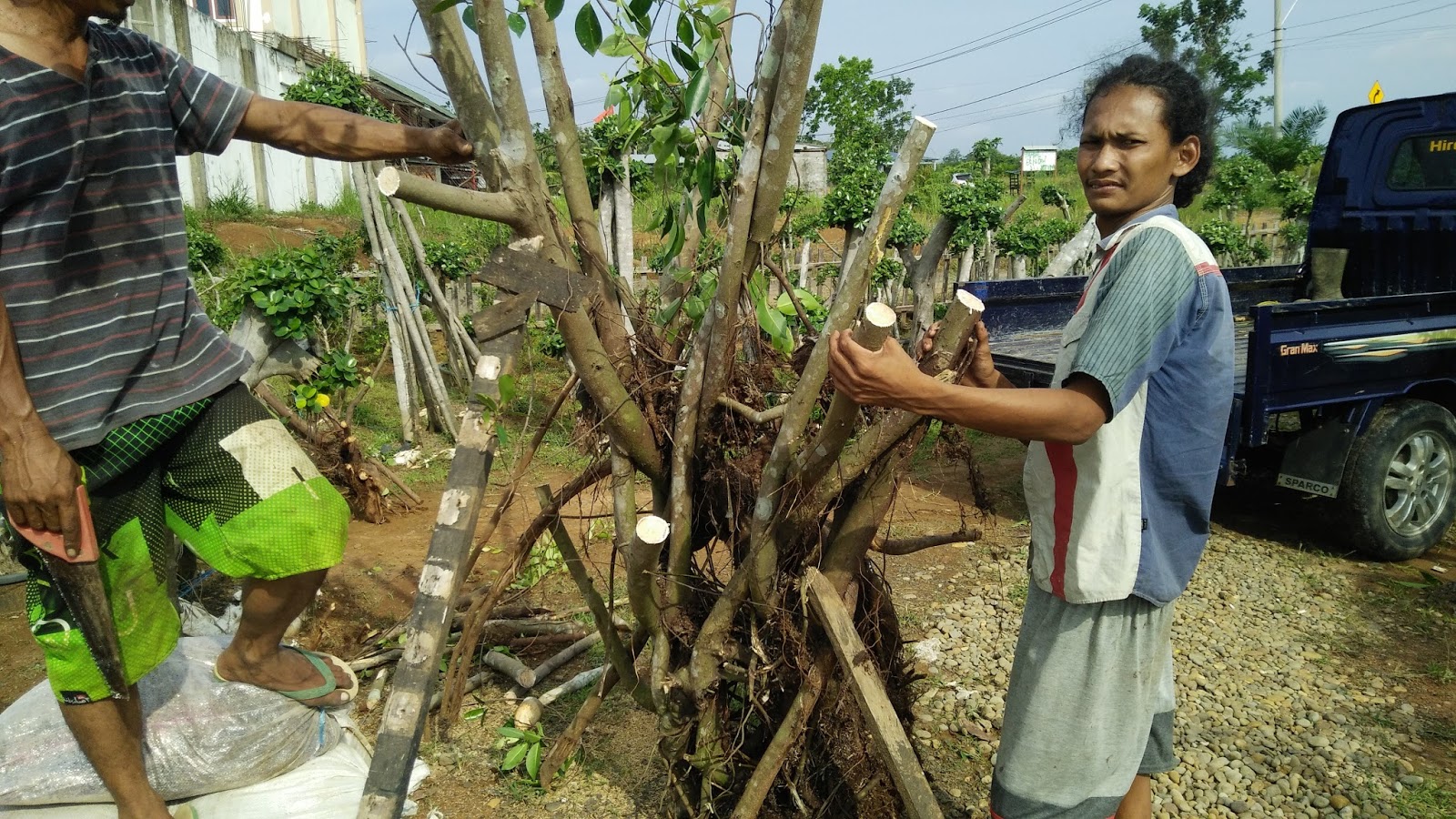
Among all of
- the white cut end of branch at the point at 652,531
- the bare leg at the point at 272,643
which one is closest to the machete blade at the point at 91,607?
the bare leg at the point at 272,643

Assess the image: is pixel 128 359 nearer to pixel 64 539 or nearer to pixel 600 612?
pixel 64 539

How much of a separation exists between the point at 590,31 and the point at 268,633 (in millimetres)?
1674

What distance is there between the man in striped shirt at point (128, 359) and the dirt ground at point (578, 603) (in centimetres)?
71

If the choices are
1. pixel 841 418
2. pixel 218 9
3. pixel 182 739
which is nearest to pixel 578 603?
pixel 182 739

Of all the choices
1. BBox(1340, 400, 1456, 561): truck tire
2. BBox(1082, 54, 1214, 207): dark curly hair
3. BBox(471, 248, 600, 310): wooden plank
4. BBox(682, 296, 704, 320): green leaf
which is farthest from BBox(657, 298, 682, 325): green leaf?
BBox(1340, 400, 1456, 561): truck tire

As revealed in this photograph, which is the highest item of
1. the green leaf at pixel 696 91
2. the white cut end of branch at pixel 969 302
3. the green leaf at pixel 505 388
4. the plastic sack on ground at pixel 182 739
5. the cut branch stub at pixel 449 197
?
the green leaf at pixel 696 91

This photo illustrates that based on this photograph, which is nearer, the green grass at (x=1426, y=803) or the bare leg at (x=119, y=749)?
the bare leg at (x=119, y=749)

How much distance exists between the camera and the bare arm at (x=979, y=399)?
4.94ft

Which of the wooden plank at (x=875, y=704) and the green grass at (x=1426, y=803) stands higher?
the wooden plank at (x=875, y=704)

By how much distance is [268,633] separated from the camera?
7.78 feet

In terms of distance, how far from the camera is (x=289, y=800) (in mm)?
2455

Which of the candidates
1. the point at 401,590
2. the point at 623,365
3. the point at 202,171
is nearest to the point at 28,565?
the point at 623,365

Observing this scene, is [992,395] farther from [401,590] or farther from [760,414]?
[401,590]

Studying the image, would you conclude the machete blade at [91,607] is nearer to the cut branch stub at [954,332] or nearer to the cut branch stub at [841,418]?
the cut branch stub at [841,418]
